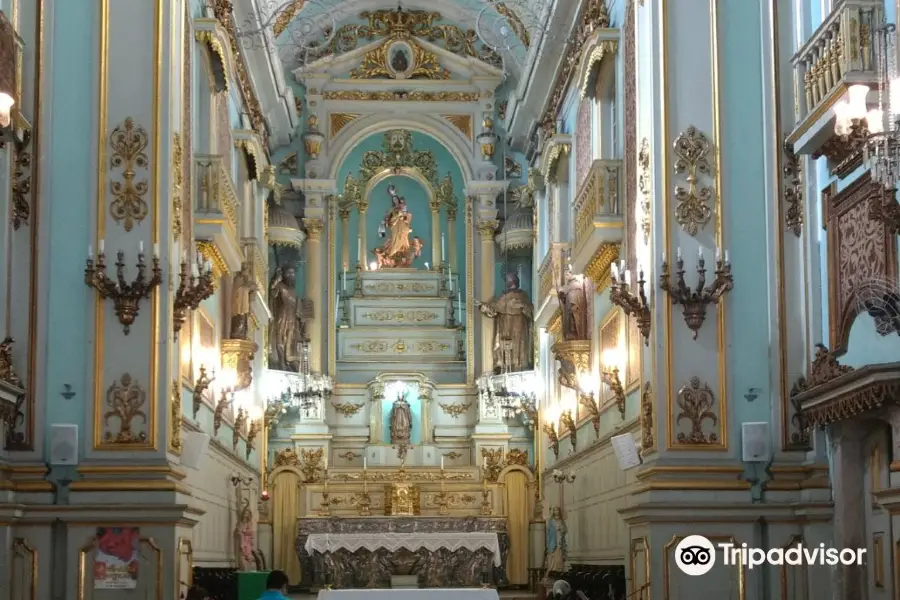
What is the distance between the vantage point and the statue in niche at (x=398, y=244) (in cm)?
2948

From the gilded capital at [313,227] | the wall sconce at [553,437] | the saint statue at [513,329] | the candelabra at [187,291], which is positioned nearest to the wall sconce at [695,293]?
the candelabra at [187,291]

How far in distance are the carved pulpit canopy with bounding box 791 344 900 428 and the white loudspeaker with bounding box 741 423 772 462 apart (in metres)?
0.44

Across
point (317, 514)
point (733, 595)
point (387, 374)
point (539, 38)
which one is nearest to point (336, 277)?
point (387, 374)

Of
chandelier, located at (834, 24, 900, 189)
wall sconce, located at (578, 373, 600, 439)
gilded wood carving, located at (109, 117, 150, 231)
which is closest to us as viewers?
chandelier, located at (834, 24, 900, 189)

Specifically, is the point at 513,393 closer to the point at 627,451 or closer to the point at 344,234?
the point at 344,234

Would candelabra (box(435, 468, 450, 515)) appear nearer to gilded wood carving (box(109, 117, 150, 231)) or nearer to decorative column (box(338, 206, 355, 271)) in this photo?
decorative column (box(338, 206, 355, 271))

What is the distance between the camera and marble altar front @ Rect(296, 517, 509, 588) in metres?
24.7

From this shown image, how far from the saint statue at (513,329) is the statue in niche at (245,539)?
7056mm

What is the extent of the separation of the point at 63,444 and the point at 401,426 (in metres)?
13.4

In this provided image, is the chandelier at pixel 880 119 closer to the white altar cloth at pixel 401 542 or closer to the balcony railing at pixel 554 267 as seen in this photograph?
the balcony railing at pixel 554 267

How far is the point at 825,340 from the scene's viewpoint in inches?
581

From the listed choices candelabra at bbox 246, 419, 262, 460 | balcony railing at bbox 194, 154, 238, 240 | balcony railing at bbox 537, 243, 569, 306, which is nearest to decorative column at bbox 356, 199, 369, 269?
candelabra at bbox 246, 419, 262, 460

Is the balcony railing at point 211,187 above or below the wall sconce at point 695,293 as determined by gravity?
above

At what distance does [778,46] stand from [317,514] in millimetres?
14572
